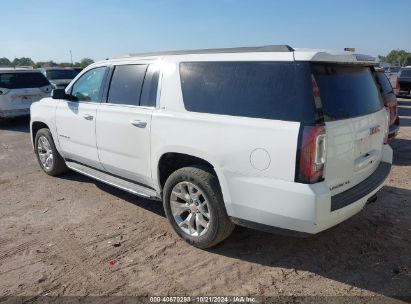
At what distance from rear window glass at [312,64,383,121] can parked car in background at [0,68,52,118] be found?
10.5m

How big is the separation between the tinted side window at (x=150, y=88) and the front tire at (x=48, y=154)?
2.48m

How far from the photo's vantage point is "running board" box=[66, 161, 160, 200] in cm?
443

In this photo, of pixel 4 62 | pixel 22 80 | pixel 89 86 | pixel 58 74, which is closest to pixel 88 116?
pixel 89 86

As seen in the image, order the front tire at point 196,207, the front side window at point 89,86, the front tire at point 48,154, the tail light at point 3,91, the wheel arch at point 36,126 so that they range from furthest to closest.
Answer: the tail light at point 3,91, the wheel arch at point 36,126, the front tire at point 48,154, the front side window at point 89,86, the front tire at point 196,207

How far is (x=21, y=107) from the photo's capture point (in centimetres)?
1171

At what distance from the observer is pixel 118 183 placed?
484 cm

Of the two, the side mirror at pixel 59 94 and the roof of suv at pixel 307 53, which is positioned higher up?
the roof of suv at pixel 307 53

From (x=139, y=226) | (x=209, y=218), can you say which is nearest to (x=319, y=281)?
(x=209, y=218)

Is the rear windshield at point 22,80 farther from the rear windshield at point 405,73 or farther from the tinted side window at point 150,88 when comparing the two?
the rear windshield at point 405,73

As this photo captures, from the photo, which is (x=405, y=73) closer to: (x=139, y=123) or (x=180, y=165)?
(x=180, y=165)

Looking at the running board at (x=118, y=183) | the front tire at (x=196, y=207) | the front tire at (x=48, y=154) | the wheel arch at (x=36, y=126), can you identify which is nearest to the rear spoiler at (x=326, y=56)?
the front tire at (x=196, y=207)

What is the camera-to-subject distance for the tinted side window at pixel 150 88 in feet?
13.8

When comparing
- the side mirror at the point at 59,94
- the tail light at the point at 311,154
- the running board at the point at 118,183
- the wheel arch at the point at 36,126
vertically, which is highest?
the side mirror at the point at 59,94

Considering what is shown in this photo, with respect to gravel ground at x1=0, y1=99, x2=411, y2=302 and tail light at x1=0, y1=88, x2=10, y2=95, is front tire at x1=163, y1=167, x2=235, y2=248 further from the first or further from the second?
tail light at x1=0, y1=88, x2=10, y2=95
